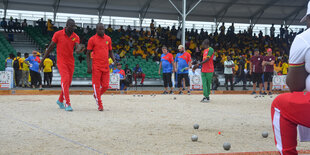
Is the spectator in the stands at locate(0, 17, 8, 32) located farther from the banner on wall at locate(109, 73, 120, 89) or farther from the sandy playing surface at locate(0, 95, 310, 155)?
the sandy playing surface at locate(0, 95, 310, 155)

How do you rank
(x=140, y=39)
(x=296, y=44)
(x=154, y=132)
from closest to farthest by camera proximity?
(x=296, y=44) < (x=154, y=132) < (x=140, y=39)

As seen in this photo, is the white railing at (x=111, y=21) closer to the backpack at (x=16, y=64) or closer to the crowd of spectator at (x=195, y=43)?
the crowd of spectator at (x=195, y=43)

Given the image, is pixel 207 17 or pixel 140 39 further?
pixel 207 17

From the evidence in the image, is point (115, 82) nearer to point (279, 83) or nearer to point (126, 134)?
point (279, 83)

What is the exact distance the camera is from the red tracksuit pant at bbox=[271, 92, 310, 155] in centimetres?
224

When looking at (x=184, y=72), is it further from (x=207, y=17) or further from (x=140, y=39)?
(x=207, y=17)

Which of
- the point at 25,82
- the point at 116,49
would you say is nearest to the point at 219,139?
the point at 25,82

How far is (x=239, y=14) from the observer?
32031mm

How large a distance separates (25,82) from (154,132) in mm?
14821

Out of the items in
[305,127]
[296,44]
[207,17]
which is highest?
[207,17]

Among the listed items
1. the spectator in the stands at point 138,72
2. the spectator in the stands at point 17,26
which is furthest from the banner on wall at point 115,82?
the spectator in the stands at point 17,26

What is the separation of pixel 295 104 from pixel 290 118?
0.10 meters

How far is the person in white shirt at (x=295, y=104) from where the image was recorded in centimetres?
224

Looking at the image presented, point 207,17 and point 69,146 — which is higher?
point 207,17
